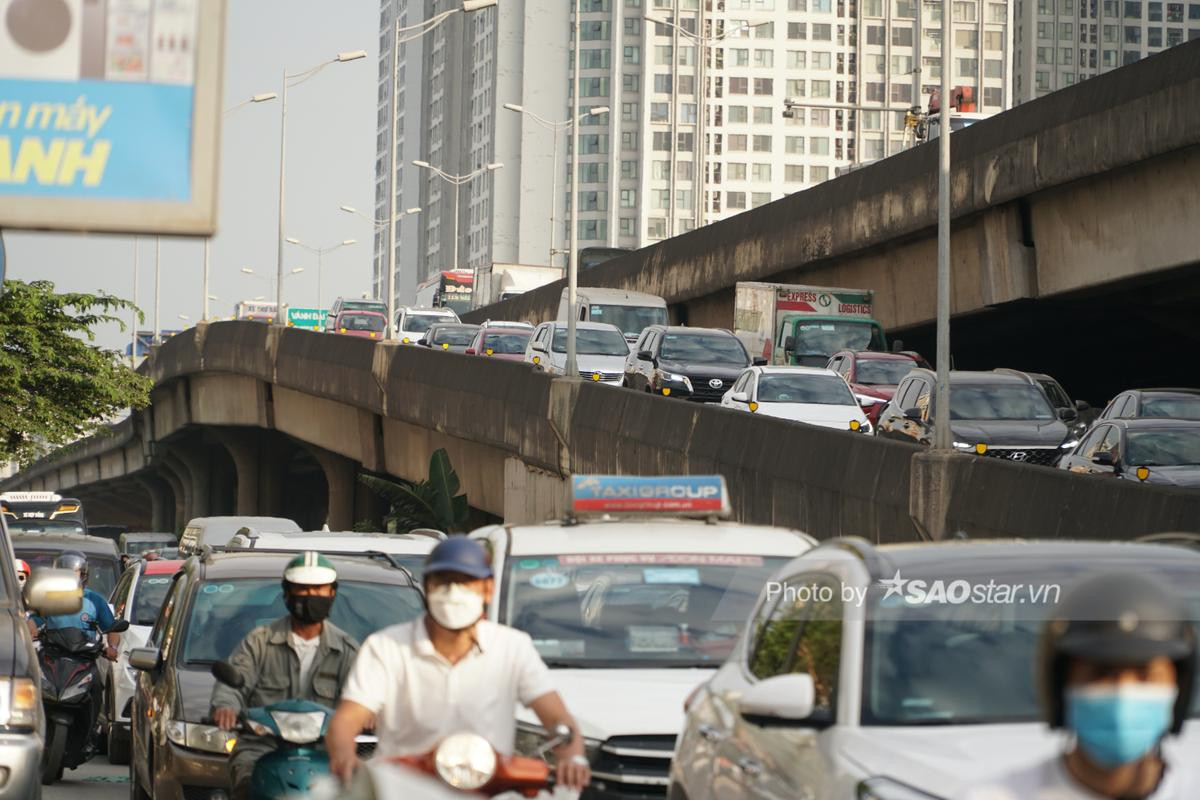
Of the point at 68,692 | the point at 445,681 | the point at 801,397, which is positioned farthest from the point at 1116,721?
the point at 801,397

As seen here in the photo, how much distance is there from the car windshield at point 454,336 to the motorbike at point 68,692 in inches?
1434

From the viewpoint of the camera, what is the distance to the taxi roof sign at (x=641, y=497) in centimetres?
1035

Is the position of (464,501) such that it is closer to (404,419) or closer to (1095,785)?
(404,419)

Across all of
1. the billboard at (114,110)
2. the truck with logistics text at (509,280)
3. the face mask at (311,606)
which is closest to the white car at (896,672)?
the face mask at (311,606)

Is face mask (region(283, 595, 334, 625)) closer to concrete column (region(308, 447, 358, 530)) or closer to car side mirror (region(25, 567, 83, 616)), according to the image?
car side mirror (region(25, 567, 83, 616))

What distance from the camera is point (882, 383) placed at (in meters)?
36.5

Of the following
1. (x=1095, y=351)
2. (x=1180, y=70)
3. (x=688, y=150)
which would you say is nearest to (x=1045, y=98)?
(x=1180, y=70)

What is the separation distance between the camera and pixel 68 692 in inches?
579

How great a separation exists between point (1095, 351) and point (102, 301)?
23407 mm

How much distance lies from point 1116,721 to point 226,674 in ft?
17.6

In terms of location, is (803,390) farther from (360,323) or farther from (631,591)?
(360,323)

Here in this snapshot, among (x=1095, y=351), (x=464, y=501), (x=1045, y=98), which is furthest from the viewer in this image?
(x=1095, y=351)

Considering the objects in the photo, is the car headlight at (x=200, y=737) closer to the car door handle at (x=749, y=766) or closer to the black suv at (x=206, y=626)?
the black suv at (x=206, y=626)

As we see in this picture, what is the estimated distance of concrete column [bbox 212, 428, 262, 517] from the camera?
2817 inches
